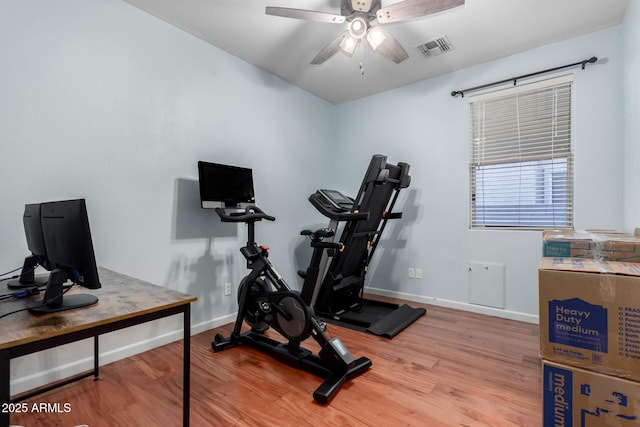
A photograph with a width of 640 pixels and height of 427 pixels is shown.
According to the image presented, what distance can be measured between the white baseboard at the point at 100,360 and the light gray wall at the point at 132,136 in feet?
0.10

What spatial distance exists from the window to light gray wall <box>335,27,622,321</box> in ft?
0.31

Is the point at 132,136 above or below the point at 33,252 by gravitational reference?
above

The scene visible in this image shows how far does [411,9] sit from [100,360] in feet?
11.2

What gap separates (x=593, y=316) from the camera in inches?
44.3

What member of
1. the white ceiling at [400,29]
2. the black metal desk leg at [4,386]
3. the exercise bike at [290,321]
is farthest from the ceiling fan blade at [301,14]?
the black metal desk leg at [4,386]

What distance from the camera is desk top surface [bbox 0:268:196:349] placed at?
1.08m

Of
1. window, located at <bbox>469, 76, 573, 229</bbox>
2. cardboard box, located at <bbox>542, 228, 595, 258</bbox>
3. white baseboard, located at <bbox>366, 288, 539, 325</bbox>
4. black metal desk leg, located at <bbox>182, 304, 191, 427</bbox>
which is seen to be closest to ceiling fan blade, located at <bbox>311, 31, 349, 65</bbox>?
window, located at <bbox>469, 76, 573, 229</bbox>

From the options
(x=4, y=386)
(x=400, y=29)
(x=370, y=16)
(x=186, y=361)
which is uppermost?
(x=400, y=29)

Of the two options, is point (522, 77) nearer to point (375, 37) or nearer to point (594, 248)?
point (375, 37)

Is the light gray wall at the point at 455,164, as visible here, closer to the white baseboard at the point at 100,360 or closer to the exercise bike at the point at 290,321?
the exercise bike at the point at 290,321

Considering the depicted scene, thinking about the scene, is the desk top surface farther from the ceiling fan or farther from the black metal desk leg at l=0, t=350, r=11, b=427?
the ceiling fan

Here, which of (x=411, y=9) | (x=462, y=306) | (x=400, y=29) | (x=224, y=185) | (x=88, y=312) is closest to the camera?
(x=88, y=312)

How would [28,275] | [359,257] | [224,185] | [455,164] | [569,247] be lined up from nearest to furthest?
[569,247] < [28,275] < [224,185] < [359,257] < [455,164]

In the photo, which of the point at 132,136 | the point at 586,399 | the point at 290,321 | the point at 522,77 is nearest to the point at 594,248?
the point at 586,399
